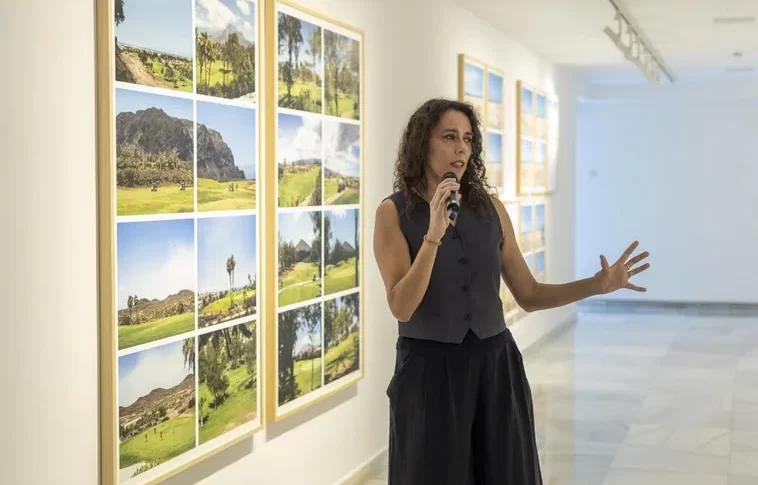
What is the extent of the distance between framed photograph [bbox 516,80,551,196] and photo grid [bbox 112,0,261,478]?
581 cm

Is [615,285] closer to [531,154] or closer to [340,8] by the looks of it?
[340,8]

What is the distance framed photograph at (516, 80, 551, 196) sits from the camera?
9.68 m

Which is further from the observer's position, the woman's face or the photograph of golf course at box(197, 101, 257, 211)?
the photograph of golf course at box(197, 101, 257, 211)

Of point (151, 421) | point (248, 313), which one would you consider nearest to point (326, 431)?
point (248, 313)

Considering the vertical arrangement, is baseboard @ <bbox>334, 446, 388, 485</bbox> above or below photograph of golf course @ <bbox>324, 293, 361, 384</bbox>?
below

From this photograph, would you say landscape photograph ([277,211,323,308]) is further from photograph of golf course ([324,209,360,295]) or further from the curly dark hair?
the curly dark hair

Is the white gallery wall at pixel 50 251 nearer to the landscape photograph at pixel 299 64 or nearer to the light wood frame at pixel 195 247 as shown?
the light wood frame at pixel 195 247

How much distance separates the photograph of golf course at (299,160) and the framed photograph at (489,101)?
108 inches

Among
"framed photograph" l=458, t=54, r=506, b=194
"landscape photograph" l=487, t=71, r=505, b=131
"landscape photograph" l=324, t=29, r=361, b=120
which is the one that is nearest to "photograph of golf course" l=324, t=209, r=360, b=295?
"landscape photograph" l=324, t=29, r=361, b=120

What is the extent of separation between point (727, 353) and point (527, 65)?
3.79 metres

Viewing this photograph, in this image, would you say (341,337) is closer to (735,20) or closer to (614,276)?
(614,276)

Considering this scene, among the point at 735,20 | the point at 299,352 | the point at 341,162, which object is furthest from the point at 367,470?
the point at 735,20

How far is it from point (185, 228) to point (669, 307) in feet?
41.8

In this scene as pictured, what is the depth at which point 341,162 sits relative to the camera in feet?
16.7
